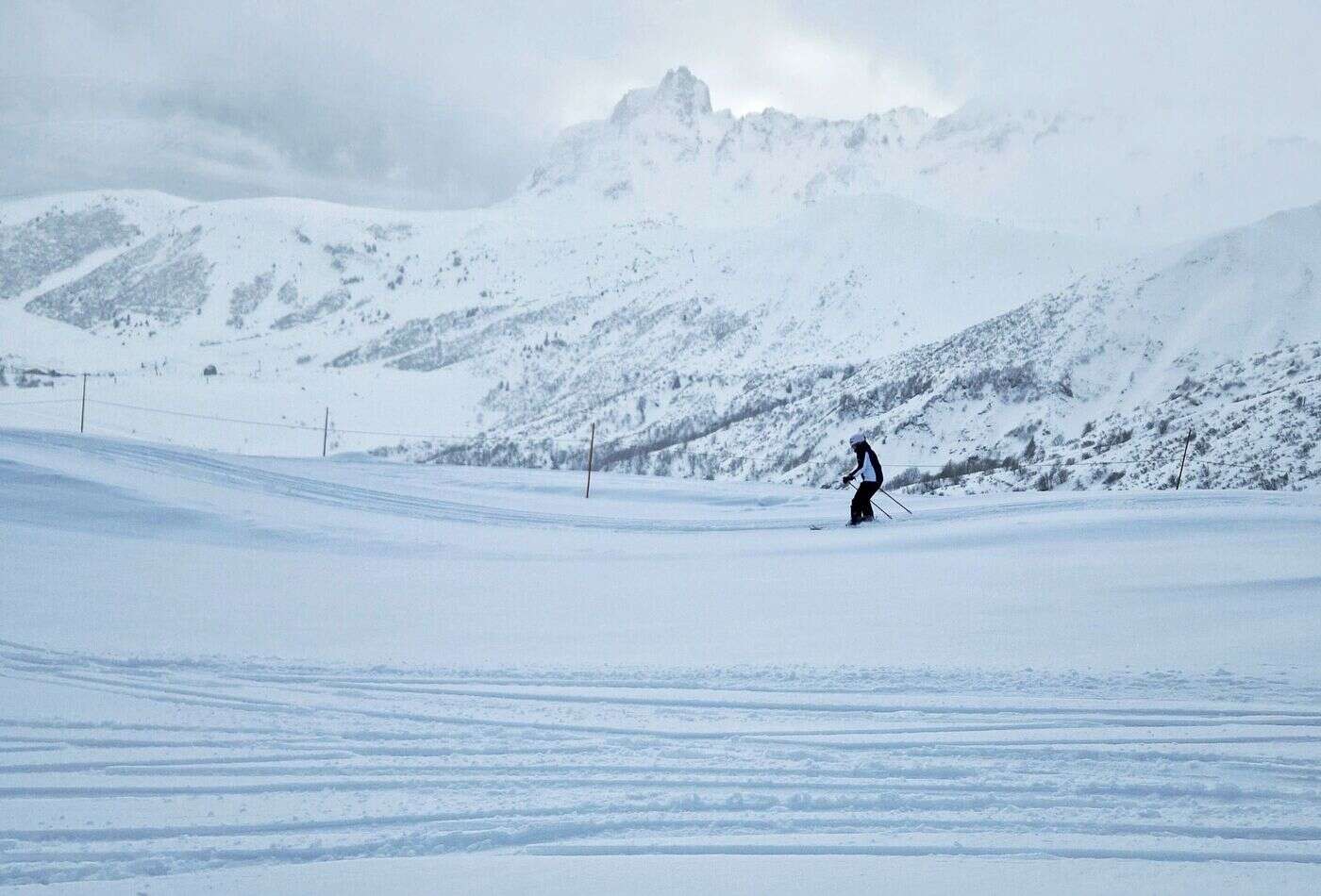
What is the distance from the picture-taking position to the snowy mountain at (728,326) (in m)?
29.7

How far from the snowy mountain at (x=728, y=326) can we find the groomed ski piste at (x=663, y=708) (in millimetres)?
13291

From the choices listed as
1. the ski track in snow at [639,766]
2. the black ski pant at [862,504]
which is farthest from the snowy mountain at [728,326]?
the ski track in snow at [639,766]

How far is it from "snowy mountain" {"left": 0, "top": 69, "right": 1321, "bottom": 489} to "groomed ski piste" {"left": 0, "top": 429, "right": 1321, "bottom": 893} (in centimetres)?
1329

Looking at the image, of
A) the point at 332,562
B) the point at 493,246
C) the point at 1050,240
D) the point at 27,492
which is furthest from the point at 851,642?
the point at 493,246

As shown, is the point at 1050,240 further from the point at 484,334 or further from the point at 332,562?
the point at 332,562

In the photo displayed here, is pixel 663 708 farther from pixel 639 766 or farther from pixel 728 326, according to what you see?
pixel 728 326

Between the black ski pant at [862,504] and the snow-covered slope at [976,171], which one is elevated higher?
the snow-covered slope at [976,171]

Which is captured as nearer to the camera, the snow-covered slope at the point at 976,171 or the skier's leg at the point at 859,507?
the skier's leg at the point at 859,507

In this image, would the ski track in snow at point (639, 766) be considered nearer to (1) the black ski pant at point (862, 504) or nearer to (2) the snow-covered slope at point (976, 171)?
Answer: (1) the black ski pant at point (862, 504)

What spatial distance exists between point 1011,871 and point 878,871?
578 millimetres

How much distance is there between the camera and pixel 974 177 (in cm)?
12950

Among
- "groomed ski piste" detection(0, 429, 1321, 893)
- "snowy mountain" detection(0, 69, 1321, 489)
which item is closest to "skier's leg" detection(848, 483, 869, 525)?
"groomed ski piste" detection(0, 429, 1321, 893)

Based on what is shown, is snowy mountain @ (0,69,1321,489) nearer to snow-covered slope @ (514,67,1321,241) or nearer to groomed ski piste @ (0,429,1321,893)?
snow-covered slope @ (514,67,1321,241)

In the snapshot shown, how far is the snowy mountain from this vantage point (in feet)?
97.5
